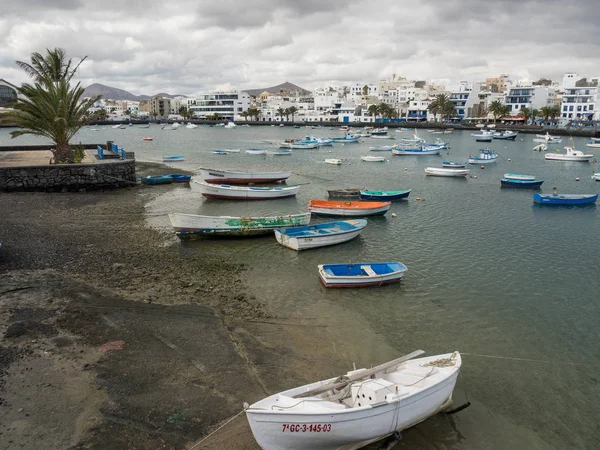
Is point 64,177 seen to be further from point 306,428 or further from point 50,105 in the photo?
point 306,428

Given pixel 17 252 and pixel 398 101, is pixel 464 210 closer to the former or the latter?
pixel 17 252

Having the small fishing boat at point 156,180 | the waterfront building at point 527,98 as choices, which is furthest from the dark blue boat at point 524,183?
the waterfront building at point 527,98

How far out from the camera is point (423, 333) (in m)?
13.8

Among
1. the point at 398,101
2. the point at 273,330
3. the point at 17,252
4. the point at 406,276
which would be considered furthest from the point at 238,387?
the point at 398,101

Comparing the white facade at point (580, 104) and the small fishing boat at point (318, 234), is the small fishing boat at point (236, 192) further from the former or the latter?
the white facade at point (580, 104)

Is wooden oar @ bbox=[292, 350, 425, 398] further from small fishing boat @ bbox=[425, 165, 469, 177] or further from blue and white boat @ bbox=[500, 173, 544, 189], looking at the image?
small fishing boat @ bbox=[425, 165, 469, 177]

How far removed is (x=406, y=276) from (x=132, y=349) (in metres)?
11.2

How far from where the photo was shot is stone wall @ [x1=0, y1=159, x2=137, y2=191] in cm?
3141

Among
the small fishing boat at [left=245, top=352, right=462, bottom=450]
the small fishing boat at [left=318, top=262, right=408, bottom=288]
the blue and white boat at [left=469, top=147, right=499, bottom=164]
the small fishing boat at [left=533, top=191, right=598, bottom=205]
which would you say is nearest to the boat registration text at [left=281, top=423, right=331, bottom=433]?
the small fishing boat at [left=245, top=352, right=462, bottom=450]

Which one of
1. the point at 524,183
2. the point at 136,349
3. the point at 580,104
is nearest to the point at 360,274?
the point at 136,349

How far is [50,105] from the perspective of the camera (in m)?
32.8

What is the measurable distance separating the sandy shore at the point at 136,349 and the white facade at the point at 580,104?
13871cm

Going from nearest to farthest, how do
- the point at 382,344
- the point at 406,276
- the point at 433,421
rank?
the point at 433,421 < the point at 382,344 < the point at 406,276

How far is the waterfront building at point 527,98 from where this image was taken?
468 feet
